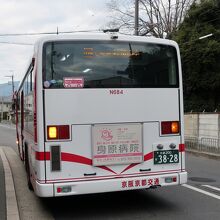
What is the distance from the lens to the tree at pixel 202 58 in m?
27.1

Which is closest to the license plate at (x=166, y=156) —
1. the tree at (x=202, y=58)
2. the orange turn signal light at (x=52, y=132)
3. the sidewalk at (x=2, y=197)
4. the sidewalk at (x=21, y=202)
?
the orange turn signal light at (x=52, y=132)

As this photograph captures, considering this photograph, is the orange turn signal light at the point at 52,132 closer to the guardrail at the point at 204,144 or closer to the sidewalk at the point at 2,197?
the sidewalk at the point at 2,197

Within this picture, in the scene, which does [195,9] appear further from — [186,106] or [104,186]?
[104,186]

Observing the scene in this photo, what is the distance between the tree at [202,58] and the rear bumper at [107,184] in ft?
64.2

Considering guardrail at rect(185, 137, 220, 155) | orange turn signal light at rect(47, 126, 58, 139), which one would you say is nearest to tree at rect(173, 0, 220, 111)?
guardrail at rect(185, 137, 220, 155)

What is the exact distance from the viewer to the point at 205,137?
2152 centimetres

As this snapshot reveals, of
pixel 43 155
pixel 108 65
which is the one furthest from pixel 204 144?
pixel 43 155

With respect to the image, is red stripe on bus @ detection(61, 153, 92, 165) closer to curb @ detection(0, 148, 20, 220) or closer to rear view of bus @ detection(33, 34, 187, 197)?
rear view of bus @ detection(33, 34, 187, 197)

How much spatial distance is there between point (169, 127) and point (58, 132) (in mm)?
2038

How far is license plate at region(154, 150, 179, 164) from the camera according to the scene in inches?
323

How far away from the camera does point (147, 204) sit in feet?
29.4

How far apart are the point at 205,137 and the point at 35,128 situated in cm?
1481

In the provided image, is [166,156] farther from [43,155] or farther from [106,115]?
[43,155]

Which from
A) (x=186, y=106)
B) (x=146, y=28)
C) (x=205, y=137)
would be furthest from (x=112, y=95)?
(x=146, y=28)
